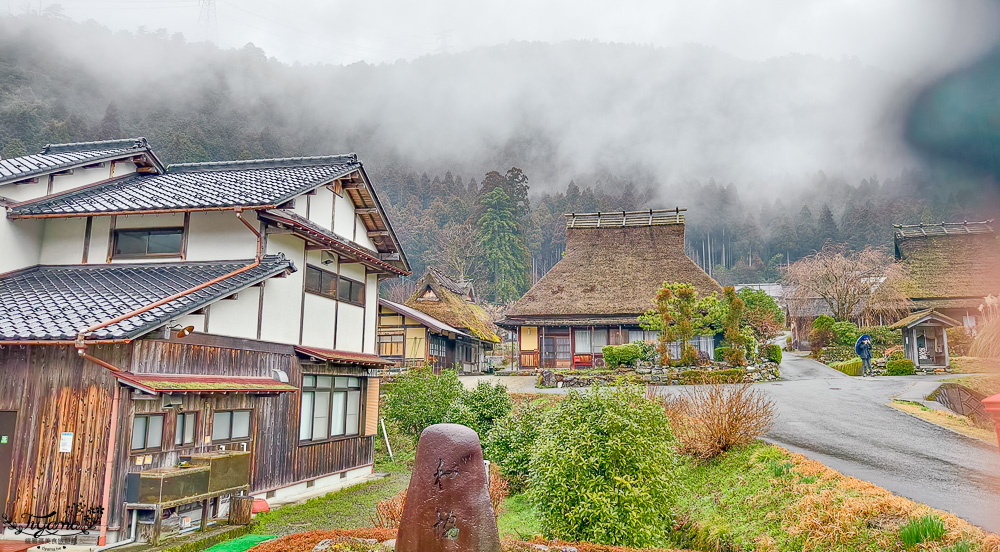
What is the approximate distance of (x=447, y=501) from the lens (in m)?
4.45

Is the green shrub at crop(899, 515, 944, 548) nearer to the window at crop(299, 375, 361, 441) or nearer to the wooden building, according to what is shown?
the wooden building

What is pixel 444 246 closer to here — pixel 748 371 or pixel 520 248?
pixel 520 248

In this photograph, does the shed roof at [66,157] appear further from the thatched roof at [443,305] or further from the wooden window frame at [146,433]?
the thatched roof at [443,305]

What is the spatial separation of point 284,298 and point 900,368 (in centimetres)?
2186

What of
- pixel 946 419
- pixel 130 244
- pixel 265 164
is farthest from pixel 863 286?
pixel 130 244

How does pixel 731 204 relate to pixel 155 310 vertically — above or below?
above

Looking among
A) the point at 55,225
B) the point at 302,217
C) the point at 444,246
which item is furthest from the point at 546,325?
the point at 444,246

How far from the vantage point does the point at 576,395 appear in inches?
324

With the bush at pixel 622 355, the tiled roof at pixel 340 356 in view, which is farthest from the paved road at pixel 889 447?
the tiled roof at pixel 340 356

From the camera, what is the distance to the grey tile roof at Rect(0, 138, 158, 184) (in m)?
10.8

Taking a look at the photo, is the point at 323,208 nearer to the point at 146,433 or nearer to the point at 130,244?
the point at 130,244

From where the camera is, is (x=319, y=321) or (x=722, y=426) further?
(x=319, y=321)

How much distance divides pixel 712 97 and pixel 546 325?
4436 inches

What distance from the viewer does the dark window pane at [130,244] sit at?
36.6ft
